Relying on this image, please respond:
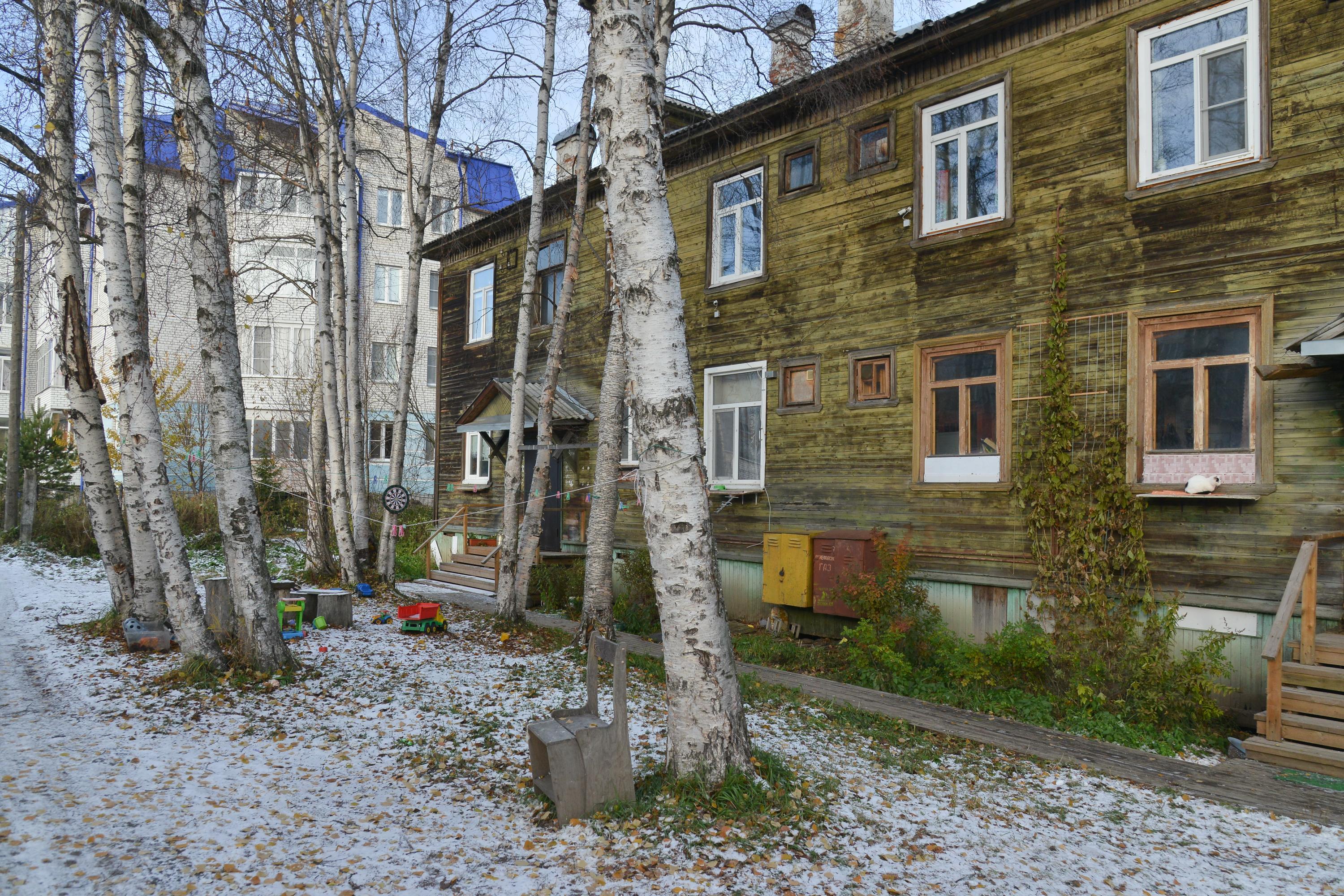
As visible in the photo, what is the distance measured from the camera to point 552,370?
10961mm

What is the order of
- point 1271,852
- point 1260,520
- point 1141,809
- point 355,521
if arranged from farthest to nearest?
point 355,521 < point 1260,520 < point 1141,809 < point 1271,852

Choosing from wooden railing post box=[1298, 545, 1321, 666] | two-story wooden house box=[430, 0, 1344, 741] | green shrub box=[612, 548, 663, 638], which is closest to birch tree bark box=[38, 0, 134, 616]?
green shrub box=[612, 548, 663, 638]

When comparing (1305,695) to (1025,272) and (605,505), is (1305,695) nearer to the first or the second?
(1025,272)

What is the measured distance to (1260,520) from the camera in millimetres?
7770

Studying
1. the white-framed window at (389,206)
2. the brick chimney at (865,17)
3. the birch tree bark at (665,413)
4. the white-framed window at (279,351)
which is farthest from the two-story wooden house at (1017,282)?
the white-framed window at (389,206)

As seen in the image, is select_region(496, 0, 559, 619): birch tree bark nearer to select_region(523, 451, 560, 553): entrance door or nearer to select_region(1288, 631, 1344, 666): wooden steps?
select_region(523, 451, 560, 553): entrance door

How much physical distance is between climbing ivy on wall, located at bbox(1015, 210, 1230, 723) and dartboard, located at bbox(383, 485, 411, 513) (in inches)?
378

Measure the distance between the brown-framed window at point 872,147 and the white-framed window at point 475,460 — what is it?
33.9 feet

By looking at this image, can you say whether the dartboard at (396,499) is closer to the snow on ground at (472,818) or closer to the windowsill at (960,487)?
the snow on ground at (472,818)

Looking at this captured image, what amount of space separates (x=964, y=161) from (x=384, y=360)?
24.8 meters

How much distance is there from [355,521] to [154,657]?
627 cm

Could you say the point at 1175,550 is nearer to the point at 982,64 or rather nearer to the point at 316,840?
the point at 982,64

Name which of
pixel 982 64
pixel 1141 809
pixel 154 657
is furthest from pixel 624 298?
pixel 982 64

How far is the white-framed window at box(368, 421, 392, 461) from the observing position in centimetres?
3044
